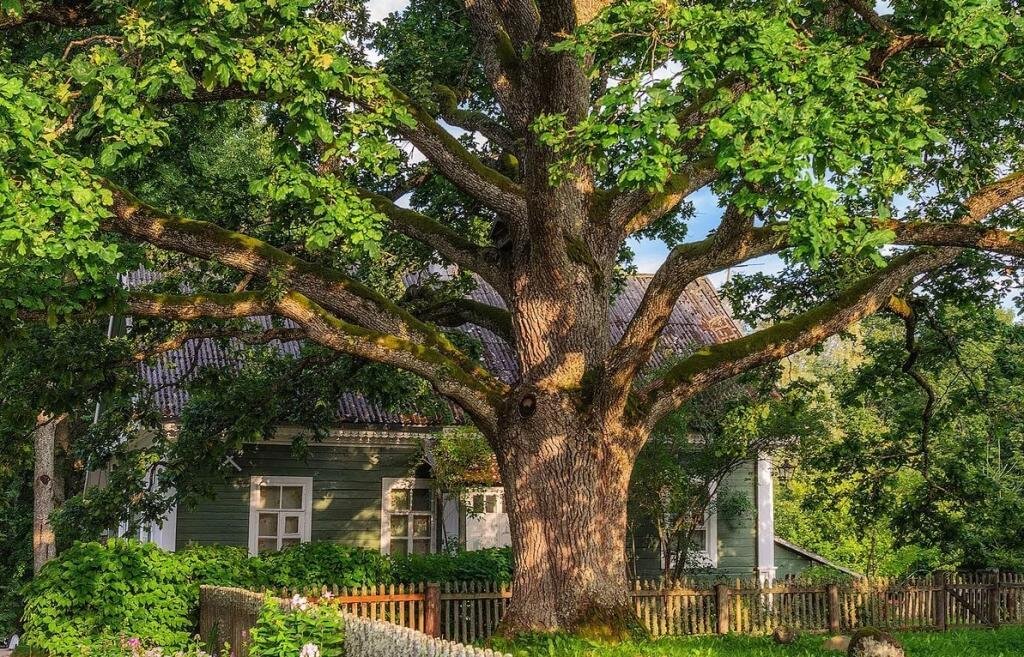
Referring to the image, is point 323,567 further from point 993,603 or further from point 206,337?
point 993,603

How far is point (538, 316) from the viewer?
1384cm

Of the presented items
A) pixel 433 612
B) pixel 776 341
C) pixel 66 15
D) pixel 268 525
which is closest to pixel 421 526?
pixel 268 525

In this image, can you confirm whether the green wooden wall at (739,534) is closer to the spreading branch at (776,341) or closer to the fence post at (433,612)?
the fence post at (433,612)

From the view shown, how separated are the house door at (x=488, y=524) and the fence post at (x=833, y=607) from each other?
6.55 metres

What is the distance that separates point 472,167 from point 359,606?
6.57m

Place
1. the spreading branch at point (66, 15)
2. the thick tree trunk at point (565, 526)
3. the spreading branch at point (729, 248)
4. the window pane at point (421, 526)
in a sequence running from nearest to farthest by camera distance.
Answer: the spreading branch at point (729, 248) < the thick tree trunk at point (565, 526) < the spreading branch at point (66, 15) < the window pane at point (421, 526)

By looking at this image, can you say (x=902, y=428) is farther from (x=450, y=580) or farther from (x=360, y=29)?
(x=360, y=29)

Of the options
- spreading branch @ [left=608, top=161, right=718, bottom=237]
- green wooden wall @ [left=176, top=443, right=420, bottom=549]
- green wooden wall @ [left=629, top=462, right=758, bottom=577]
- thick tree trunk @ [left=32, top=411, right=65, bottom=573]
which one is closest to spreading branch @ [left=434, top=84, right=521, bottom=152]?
spreading branch @ [left=608, top=161, right=718, bottom=237]

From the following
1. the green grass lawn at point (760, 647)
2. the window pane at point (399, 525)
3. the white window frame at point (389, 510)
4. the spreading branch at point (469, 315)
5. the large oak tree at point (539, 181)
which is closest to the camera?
the large oak tree at point (539, 181)

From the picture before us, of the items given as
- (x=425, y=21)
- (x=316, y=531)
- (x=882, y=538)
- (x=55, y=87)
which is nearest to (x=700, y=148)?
(x=55, y=87)

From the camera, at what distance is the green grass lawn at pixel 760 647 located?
11750 millimetres

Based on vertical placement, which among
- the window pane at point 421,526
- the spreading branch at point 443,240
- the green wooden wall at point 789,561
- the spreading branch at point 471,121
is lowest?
the green wooden wall at point 789,561

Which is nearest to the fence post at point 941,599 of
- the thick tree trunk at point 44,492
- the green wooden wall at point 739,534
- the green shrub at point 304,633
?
the green wooden wall at point 739,534

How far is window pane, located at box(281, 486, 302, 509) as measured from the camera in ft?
74.6
